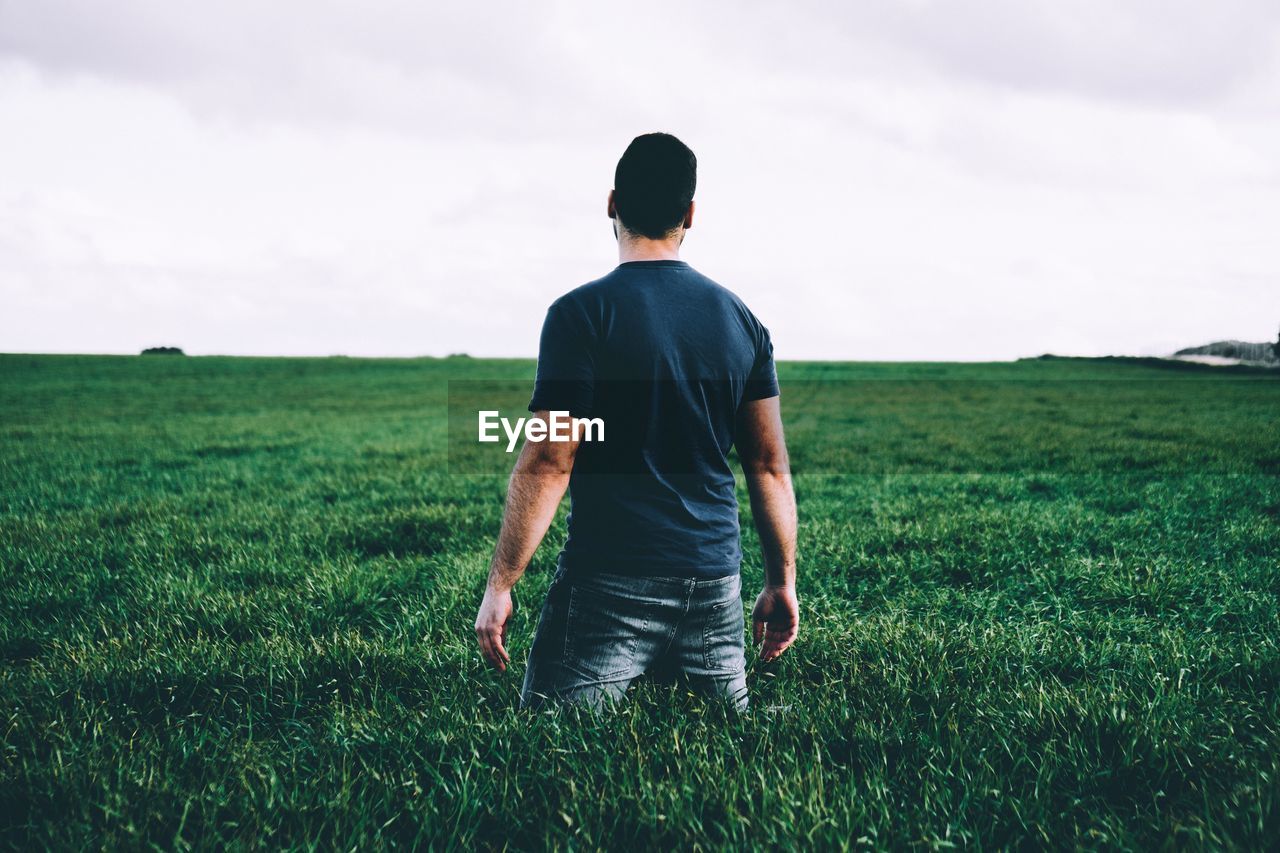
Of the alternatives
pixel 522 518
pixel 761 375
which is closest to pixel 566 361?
pixel 522 518

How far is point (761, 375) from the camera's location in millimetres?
2760

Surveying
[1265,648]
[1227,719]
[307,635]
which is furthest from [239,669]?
[1265,648]

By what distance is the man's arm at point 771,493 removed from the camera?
110 inches

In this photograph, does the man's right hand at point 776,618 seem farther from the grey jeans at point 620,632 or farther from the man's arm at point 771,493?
the grey jeans at point 620,632

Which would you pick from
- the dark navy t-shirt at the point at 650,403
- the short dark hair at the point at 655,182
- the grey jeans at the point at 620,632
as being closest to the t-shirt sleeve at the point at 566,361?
the dark navy t-shirt at the point at 650,403

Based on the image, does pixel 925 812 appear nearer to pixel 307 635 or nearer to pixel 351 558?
pixel 307 635

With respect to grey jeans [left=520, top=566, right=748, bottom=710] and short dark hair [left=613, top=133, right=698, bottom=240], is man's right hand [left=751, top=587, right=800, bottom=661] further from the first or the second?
short dark hair [left=613, top=133, right=698, bottom=240]

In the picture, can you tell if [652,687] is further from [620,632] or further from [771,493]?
[771,493]

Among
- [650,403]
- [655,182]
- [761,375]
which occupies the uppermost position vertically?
[655,182]

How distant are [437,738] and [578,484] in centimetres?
128

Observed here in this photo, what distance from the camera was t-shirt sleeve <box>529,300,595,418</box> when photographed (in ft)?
7.73

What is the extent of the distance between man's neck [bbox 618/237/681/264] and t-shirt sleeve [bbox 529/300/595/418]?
316 millimetres

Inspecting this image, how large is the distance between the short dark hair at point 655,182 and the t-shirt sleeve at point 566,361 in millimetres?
429

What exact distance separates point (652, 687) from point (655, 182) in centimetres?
214
